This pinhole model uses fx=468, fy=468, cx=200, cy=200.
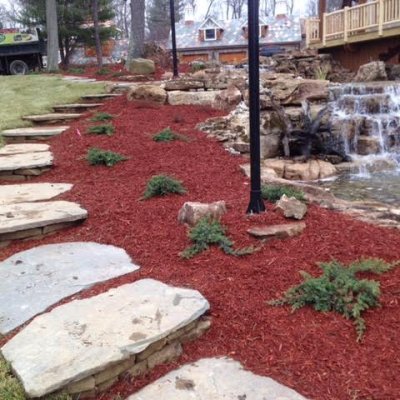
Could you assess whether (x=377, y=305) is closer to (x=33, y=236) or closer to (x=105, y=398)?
(x=105, y=398)

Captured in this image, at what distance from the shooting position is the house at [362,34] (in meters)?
12.5

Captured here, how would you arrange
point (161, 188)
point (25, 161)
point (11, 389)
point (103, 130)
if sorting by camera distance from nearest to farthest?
point (11, 389), point (161, 188), point (25, 161), point (103, 130)

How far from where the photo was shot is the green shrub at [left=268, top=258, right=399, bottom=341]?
1962 millimetres

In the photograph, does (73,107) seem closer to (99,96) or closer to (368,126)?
(99,96)

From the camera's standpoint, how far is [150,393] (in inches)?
63.7

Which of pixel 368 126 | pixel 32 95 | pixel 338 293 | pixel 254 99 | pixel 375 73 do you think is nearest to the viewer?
pixel 338 293

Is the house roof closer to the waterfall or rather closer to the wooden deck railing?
the wooden deck railing

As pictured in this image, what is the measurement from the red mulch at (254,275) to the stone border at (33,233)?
7 cm

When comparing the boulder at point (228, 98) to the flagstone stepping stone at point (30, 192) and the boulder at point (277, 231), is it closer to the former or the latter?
the flagstone stepping stone at point (30, 192)

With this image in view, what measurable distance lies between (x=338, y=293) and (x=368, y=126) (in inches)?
244

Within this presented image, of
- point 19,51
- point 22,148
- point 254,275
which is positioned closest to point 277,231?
point 254,275

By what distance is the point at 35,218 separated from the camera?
308 cm

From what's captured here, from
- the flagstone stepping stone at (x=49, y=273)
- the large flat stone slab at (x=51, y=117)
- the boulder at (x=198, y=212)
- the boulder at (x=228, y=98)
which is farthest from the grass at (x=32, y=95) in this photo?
the boulder at (x=198, y=212)

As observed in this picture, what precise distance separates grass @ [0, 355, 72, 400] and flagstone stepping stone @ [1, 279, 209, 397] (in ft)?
0.09
